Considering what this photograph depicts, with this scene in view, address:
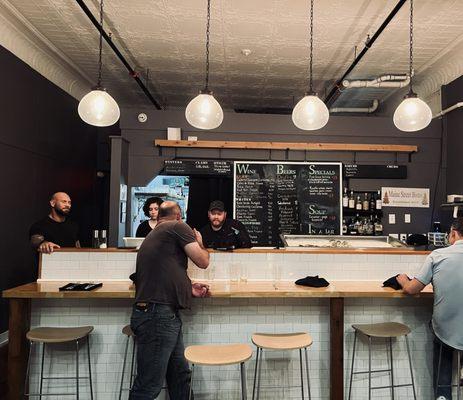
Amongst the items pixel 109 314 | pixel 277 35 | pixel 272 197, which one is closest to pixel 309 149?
pixel 272 197

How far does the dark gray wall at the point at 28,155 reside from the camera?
4.02 meters

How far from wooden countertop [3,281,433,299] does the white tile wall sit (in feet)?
0.58

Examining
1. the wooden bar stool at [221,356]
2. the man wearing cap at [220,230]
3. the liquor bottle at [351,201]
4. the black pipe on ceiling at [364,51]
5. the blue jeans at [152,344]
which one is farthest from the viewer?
the liquor bottle at [351,201]

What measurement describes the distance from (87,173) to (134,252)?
12.6 ft

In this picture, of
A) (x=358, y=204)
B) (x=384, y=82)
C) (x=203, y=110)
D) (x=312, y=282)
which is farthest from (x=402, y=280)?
(x=384, y=82)

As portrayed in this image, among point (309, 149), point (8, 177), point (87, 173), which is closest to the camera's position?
point (8, 177)

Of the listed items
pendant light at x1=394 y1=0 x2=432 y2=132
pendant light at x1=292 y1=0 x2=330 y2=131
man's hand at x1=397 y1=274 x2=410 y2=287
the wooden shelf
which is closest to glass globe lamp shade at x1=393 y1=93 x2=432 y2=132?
pendant light at x1=394 y1=0 x2=432 y2=132

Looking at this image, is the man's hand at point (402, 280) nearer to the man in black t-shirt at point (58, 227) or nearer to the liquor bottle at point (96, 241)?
the liquor bottle at point (96, 241)

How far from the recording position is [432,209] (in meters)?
5.42

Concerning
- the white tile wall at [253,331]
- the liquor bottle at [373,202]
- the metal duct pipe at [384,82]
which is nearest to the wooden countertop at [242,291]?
the white tile wall at [253,331]

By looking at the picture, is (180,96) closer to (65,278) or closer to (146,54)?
(146,54)

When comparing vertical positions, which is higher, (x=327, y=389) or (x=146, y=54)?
(x=146, y=54)

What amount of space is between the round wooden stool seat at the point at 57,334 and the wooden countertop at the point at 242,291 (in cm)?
25

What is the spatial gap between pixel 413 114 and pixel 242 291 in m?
1.91
